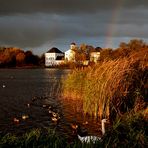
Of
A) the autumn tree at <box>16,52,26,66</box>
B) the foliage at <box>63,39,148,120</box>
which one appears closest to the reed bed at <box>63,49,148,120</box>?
the foliage at <box>63,39,148,120</box>

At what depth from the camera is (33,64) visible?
179 meters

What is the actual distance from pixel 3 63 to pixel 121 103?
150098 millimetres

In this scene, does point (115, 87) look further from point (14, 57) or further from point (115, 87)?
point (14, 57)

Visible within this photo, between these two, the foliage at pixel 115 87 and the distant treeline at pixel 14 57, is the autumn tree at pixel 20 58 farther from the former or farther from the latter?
the foliage at pixel 115 87

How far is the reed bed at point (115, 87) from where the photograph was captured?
61.0ft

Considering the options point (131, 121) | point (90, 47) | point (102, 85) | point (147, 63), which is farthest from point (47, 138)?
point (90, 47)

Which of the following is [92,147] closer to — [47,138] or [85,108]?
[47,138]

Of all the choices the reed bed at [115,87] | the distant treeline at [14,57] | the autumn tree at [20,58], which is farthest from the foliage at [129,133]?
the autumn tree at [20,58]

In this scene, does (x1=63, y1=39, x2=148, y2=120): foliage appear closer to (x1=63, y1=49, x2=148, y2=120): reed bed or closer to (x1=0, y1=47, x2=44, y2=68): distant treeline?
(x1=63, y1=49, x2=148, y2=120): reed bed

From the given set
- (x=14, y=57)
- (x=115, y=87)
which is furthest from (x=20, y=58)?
(x=115, y=87)

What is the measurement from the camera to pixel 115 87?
18688 mm

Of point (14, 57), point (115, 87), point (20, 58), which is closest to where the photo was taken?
point (115, 87)

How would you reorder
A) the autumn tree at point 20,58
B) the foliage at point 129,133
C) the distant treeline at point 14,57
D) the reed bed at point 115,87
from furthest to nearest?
the autumn tree at point 20,58 → the distant treeline at point 14,57 → the reed bed at point 115,87 → the foliage at point 129,133

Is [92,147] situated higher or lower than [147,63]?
lower
